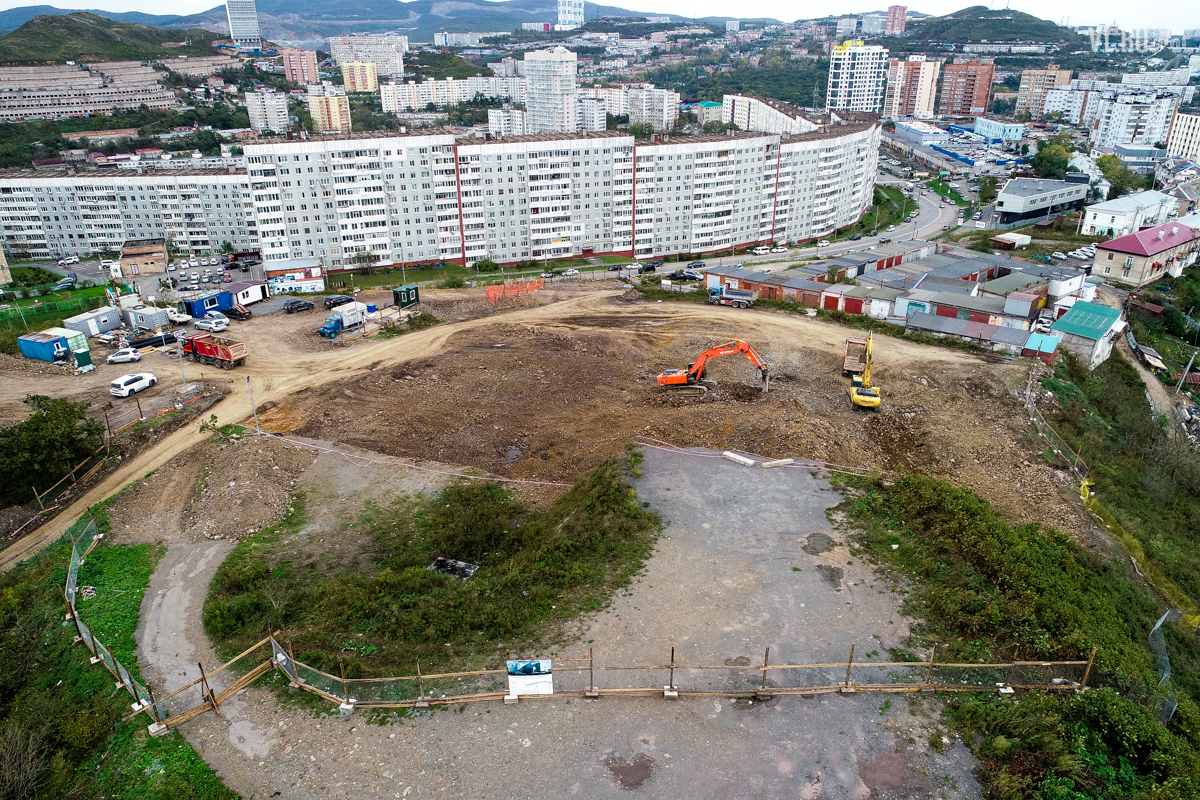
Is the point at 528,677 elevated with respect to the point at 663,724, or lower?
Answer: elevated

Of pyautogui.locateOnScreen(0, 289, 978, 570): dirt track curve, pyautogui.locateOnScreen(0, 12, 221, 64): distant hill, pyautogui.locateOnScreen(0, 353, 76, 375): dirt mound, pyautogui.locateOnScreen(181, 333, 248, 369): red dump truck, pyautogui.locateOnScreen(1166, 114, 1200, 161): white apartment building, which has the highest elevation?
pyautogui.locateOnScreen(0, 12, 221, 64): distant hill

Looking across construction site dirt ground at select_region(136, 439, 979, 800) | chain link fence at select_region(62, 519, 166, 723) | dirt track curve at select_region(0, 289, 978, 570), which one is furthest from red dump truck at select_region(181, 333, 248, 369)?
construction site dirt ground at select_region(136, 439, 979, 800)

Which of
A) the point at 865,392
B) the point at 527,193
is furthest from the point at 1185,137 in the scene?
the point at 865,392

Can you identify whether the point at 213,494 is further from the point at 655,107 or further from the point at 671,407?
the point at 655,107

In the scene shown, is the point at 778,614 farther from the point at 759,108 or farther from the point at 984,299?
the point at 759,108

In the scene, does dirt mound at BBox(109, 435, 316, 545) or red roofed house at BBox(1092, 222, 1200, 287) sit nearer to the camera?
dirt mound at BBox(109, 435, 316, 545)

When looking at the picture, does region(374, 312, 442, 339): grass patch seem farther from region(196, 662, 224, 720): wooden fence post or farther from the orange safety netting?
region(196, 662, 224, 720): wooden fence post
